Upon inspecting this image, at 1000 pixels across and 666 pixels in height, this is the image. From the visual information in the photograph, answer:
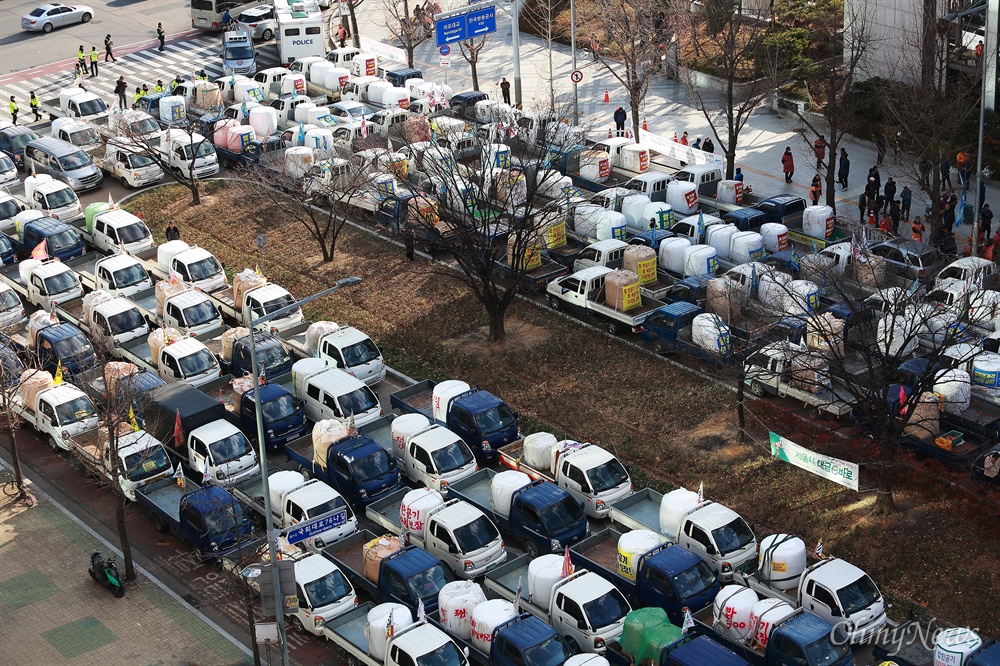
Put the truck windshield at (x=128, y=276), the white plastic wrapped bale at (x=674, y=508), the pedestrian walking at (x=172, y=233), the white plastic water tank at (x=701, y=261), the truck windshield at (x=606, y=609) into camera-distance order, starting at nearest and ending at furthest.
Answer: the truck windshield at (x=606, y=609)
the white plastic wrapped bale at (x=674, y=508)
the white plastic water tank at (x=701, y=261)
the truck windshield at (x=128, y=276)
the pedestrian walking at (x=172, y=233)

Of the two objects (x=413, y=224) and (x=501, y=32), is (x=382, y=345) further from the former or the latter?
(x=501, y=32)

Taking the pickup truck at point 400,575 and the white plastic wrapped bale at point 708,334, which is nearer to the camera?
the pickup truck at point 400,575

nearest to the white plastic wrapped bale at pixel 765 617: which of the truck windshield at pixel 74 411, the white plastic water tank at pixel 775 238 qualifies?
the white plastic water tank at pixel 775 238

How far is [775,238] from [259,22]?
38561 millimetres

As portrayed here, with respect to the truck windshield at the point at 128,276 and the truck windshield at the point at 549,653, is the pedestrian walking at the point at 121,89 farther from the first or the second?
the truck windshield at the point at 549,653

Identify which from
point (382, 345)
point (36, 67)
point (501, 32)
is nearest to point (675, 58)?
point (501, 32)

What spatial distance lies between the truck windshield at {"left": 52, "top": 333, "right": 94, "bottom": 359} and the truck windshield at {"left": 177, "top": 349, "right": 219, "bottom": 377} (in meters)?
3.49

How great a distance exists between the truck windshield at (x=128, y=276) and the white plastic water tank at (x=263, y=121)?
14.2 meters

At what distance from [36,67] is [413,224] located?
33.7 metres

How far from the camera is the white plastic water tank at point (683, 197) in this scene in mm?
51219

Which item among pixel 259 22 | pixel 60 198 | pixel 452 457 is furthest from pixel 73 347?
pixel 259 22

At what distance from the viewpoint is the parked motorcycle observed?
109 ft

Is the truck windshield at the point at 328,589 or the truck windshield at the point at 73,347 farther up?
the truck windshield at the point at 73,347

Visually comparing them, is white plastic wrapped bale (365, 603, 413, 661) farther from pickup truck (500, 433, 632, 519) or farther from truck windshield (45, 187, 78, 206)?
truck windshield (45, 187, 78, 206)
